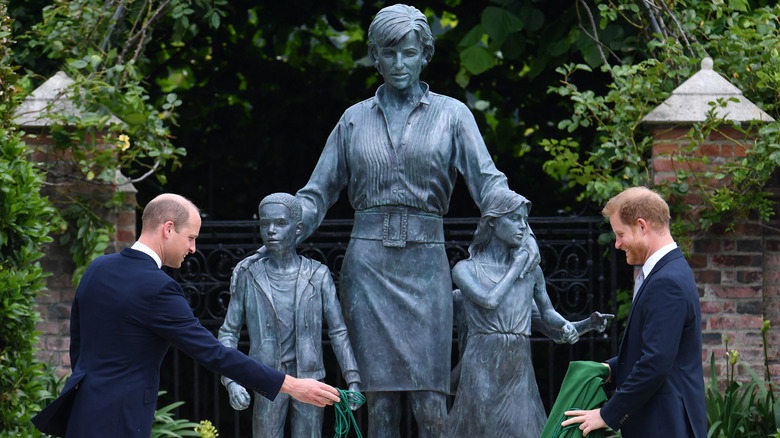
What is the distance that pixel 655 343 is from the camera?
3.56 metres

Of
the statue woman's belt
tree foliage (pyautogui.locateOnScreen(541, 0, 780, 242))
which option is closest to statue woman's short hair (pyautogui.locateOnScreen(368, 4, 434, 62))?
the statue woman's belt

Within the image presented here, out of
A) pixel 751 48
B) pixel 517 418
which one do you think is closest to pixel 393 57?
pixel 517 418

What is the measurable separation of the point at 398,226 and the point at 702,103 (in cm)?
256

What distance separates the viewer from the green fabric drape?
12.5 feet

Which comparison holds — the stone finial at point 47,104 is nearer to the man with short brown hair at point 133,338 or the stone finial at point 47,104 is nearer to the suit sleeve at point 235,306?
the suit sleeve at point 235,306

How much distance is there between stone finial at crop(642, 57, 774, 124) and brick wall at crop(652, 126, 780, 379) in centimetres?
11

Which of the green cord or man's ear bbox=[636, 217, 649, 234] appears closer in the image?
man's ear bbox=[636, 217, 649, 234]

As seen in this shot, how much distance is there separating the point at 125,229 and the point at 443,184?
2821 millimetres

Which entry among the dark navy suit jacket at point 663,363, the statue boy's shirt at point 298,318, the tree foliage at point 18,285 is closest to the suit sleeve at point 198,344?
the statue boy's shirt at point 298,318

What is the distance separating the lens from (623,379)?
12.5 feet

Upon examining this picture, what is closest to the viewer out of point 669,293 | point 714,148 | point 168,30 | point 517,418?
point 669,293

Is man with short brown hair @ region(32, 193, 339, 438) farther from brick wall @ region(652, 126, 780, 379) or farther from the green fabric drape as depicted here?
brick wall @ region(652, 126, 780, 379)

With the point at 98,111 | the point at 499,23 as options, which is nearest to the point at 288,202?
the point at 98,111

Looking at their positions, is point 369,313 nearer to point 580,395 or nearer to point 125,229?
point 580,395
